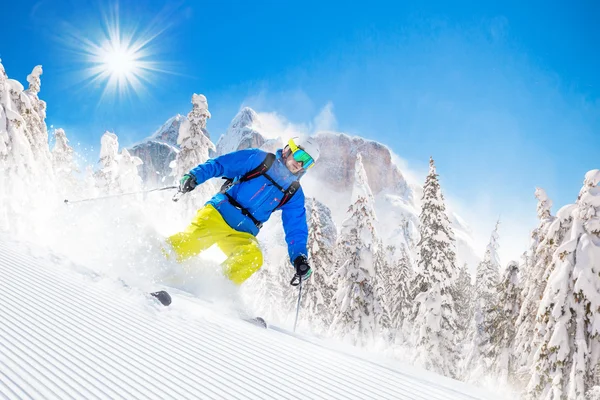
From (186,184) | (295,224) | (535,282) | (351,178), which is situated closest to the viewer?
(186,184)

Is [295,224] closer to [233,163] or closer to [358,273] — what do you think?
[233,163]

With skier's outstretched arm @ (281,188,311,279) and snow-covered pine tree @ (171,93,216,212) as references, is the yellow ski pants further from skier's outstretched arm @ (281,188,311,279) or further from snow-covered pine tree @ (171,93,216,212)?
snow-covered pine tree @ (171,93,216,212)

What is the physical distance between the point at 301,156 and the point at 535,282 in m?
13.1

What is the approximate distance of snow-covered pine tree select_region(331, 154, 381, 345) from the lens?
62.4 feet

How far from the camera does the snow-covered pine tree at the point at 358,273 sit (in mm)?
19016

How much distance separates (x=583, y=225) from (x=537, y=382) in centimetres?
452

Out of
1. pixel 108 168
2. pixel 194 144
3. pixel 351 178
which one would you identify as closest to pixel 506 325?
pixel 194 144

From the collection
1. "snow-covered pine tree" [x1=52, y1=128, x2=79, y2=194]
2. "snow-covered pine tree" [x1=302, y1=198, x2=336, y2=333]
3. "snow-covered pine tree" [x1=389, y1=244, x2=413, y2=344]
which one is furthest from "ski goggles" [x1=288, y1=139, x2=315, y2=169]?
"snow-covered pine tree" [x1=52, y1=128, x2=79, y2=194]

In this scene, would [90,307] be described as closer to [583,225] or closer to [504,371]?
[583,225]

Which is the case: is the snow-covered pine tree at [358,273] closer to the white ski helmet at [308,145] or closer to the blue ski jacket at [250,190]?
the white ski helmet at [308,145]

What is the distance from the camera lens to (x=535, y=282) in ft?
48.5

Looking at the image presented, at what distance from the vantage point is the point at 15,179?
1363 cm

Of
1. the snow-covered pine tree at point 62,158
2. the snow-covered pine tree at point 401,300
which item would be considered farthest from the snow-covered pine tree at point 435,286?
the snow-covered pine tree at point 62,158

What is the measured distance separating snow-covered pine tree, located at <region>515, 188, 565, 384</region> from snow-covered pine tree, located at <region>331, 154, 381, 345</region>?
6.61 meters
